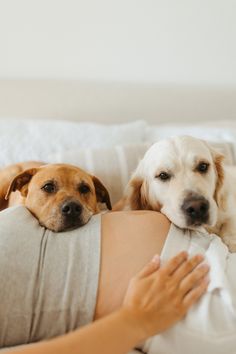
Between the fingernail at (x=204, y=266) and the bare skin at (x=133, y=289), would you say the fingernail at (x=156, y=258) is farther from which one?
the fingernail at (x=204, y=266)

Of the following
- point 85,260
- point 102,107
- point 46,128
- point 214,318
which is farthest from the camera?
point 102,107

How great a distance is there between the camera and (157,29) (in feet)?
8.39

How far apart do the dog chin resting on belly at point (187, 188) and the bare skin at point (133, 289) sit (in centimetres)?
15

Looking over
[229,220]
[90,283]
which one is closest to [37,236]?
[90,283]

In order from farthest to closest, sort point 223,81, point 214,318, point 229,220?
1. point 223,81
2. point 229,220
3. point 214,318

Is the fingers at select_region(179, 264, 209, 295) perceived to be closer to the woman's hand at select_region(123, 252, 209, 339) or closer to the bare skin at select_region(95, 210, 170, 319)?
the woman's hand at select_region(123, 252, 209, 339)

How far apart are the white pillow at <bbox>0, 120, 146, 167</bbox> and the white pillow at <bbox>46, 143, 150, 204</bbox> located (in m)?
0.12

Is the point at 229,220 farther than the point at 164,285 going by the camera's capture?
Yes

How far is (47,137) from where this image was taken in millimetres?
2021

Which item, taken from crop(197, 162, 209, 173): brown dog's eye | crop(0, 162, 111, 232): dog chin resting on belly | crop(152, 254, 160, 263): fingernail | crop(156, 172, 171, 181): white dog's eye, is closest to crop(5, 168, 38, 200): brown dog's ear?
crop(0, 162, 111, 232): dog chin resting on belly

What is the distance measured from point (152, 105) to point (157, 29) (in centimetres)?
48

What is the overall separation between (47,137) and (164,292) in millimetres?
1188

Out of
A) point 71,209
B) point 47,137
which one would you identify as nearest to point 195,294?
point 71,209

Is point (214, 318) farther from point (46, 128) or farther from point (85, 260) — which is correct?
point (46, 128)
